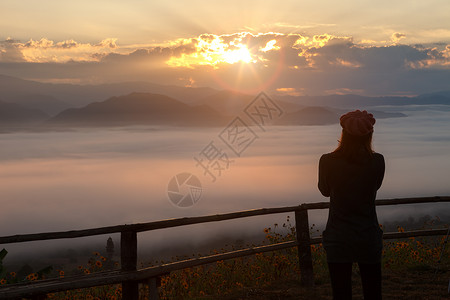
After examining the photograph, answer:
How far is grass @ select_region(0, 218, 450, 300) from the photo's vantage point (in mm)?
8430

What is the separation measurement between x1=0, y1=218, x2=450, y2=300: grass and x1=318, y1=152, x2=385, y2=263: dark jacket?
3863mm

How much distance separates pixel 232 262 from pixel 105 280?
368cm

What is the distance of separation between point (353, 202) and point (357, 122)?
26.4 inches

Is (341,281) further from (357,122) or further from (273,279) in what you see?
(273,279)

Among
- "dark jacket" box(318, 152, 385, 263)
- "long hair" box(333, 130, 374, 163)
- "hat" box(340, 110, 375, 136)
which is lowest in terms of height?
"dark jacket" box(318, 152, 385, 263)

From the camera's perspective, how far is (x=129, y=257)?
22.3ft

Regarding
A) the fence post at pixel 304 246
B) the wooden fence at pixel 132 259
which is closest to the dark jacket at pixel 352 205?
the wooden fence at pixel 132 259

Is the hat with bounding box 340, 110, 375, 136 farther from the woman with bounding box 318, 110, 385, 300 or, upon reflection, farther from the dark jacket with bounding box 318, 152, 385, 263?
the dark jacket with bounding box 318, 152, 385, 263

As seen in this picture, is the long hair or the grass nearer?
the long hair

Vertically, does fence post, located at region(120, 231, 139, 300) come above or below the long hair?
below

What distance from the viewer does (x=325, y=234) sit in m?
4.72

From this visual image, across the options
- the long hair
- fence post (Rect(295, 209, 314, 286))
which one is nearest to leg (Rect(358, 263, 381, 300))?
the long hair

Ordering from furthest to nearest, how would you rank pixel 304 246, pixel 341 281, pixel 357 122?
1. pixel 304 246
2. pixel 341 281
3. pixel 357 122

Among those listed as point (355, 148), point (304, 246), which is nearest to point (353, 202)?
point (355, 148)
